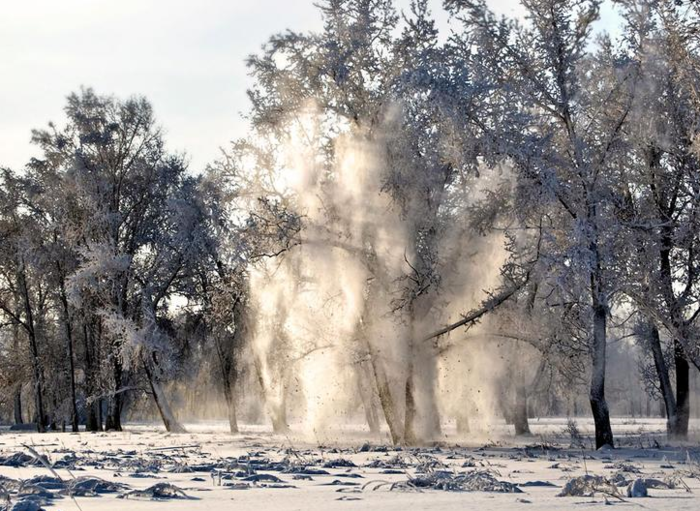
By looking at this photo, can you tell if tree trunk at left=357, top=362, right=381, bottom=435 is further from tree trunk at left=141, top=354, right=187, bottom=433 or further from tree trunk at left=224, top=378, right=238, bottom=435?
tree trunk at left=141, top=354, right=187, bottom=433

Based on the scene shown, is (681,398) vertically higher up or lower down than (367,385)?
lower down

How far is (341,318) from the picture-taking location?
20.8m

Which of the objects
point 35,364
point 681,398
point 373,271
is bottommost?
point 681,398

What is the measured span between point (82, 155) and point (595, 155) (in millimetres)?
22008

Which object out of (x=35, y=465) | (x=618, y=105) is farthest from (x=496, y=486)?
(x=618, y=105)

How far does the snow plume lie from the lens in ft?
64.5

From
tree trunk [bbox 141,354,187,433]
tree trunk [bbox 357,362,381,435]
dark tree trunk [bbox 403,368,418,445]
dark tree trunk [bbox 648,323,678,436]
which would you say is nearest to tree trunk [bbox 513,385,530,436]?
dark tree trunk [bbox 648,323,678,436]

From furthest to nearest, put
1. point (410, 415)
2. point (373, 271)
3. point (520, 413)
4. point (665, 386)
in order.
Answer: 1. point (520, 413)
2. point (665, 386)
3. point (410, 415)
4. point (373, 271)

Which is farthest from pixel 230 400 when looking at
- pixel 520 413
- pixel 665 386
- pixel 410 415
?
pixel 665 386

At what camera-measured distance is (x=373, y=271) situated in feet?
65.1

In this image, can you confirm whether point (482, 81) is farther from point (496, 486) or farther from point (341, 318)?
point (496, 486)

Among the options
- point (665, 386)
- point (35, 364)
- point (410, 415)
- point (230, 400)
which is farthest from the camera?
point (35, 364)

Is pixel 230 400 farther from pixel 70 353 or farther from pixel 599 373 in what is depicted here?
pixel 599 373

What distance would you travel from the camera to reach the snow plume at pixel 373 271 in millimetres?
19656
